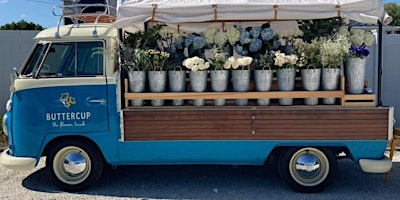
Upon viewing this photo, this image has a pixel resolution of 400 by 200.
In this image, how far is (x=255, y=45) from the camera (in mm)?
5270

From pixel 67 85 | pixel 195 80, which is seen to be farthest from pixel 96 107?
pixel 195 80

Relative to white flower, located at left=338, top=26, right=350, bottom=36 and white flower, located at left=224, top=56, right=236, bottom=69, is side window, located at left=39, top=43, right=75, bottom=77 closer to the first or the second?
white flower, located at left=224, top=56, right=236, bottom=69

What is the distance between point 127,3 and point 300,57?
83.9 inches

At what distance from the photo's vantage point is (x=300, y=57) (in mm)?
5051

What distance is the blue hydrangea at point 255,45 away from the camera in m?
5.27

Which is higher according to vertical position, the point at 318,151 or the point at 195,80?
the point at 195,80

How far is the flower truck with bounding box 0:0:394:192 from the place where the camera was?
488 cm

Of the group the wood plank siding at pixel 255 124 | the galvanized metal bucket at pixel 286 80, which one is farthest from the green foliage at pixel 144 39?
the galvanized metal bucket at pixel 286 80

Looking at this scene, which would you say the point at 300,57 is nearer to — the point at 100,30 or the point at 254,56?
the point at 254,56

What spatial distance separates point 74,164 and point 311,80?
9.86 ft

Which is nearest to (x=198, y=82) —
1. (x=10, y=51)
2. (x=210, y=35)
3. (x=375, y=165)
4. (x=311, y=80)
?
(x=210, y=35)

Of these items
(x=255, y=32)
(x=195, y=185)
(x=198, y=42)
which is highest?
(x=255, y=32)

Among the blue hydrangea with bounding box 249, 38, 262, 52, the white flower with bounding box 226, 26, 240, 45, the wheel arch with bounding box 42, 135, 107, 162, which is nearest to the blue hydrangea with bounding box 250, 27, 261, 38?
the blue hydrangea with bounding box 249, 38, 262, 52

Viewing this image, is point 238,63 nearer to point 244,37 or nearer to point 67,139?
point 244,37
